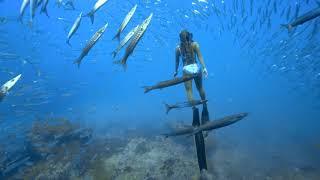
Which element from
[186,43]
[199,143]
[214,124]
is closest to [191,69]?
[186,43]

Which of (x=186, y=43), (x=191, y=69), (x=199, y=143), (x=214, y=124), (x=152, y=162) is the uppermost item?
(x=186, y=43)

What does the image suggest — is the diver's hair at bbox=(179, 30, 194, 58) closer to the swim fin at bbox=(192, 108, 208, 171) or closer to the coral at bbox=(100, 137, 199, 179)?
the swim fin at bbox=(192, 108, 208, 171)

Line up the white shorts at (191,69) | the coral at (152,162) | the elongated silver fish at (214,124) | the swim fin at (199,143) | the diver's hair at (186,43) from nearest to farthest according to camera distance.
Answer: the elongated silver fish at (214,124), the swim fin at (199,143), the white shorts at (191,69), the diver's hair at (186,43), the coral at (152,162)

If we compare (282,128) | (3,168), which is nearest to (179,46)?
(3,168)

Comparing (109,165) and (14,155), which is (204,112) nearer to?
(109,165)

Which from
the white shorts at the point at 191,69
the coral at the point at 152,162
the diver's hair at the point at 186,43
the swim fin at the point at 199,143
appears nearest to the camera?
the swim fin at the point at 199,143

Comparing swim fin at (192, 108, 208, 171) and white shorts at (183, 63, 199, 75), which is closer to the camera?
swim fin at (192, 108, 208, 171)

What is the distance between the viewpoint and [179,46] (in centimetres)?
737

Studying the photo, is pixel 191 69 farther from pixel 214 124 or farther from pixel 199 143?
pixel 214 124

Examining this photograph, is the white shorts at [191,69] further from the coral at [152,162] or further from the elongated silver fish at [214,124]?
the coral at [152,162]

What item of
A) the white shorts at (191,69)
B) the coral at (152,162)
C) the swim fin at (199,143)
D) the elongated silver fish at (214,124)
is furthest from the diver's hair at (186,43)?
the coral at (152,162)

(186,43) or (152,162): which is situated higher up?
(186,43)

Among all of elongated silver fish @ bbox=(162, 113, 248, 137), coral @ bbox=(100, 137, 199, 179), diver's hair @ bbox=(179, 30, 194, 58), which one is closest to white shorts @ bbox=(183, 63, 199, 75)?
diver's hair @ bbox=(179, 30, 194, 58)

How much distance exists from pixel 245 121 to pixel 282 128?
315 centimetres
